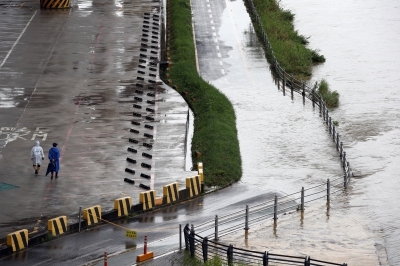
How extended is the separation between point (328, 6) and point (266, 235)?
188 ft

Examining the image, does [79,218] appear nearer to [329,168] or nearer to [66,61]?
[329,168]

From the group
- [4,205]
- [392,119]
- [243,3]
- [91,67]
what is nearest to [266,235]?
[4,205]

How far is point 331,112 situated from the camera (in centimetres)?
5359

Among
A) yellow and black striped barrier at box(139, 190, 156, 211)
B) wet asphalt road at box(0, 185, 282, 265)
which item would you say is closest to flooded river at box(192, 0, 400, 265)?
wet asphalt road at box(0, 185, 282, 265)

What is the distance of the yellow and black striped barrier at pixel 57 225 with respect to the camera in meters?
33.2

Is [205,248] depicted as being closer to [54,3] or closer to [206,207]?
[206,207]

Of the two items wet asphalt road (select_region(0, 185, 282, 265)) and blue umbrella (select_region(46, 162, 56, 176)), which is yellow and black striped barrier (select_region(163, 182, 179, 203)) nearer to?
wet asphalt road (select_region(0, 185, 282, 265))

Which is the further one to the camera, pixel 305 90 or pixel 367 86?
pixel 367 86

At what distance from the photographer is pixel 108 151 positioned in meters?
43.8

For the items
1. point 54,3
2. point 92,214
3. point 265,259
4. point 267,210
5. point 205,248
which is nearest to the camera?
point 265,259

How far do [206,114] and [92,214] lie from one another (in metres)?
17.5

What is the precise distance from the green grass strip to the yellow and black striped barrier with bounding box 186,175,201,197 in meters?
23.7

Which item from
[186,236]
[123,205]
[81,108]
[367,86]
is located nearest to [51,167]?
[123,205]

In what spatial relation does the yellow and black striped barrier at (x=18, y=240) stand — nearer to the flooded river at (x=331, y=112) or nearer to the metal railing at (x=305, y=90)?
the flooded river at (x=331, y=112)
